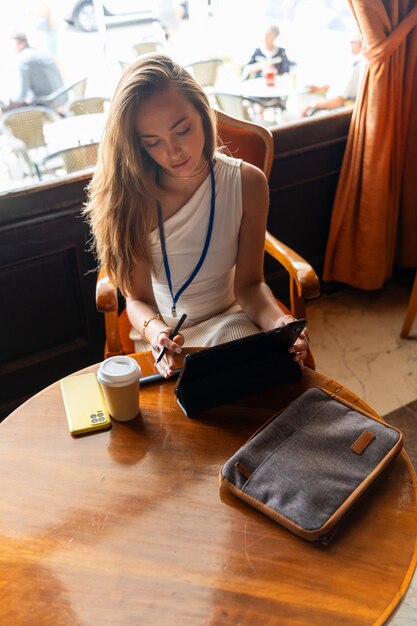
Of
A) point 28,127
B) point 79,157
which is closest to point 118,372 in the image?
point 79,157

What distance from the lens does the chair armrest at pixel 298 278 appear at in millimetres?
1464

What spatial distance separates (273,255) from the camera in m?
1.69

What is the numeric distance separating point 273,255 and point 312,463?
85 cm

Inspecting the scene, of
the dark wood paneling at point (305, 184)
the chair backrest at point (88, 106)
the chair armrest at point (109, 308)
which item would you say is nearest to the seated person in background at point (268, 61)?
the chair backrest at point (88, 106)

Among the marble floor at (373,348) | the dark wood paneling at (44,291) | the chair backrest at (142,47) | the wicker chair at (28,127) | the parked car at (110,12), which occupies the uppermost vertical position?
the parked car at (110,12)

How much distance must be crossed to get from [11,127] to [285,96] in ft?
5.22

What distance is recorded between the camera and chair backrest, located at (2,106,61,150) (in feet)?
9.25

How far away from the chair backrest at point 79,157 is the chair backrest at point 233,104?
3.90 ft

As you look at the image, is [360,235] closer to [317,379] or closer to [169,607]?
[317,379]

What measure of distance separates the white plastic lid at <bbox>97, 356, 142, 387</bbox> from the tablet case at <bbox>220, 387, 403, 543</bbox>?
0.24 m

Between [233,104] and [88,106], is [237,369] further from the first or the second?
[233,104]

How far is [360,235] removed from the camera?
242 centimetres

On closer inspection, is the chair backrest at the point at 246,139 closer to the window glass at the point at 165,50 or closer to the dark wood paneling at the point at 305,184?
the dark wood paneling at the point at 305,184

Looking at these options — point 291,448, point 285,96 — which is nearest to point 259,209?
point 291,448
